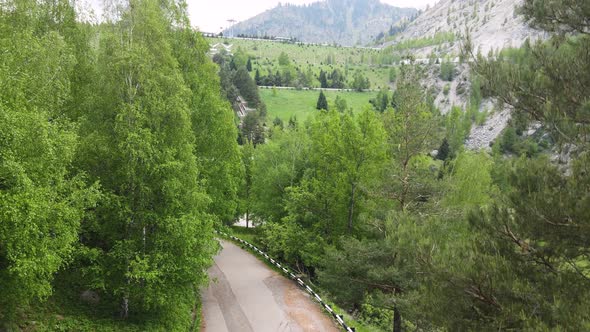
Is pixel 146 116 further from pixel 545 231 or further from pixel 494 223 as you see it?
pixel 545 231

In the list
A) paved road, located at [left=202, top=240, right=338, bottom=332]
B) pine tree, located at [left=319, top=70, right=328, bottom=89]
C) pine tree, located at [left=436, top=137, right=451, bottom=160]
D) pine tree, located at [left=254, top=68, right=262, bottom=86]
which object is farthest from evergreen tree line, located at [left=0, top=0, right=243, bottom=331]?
pine tree, located at [left=319, top=70, right=328, bottom=89]

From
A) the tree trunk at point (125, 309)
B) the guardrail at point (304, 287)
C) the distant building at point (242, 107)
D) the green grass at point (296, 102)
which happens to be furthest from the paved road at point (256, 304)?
the green grass at point (296, 102)

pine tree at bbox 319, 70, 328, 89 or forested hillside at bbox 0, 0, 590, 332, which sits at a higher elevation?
pine tree at bbox 319, 70, 328, 89

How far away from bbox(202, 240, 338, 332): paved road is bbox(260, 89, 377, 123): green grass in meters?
73.1

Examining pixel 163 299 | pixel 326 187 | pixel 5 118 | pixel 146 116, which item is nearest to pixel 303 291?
pixel 326 187

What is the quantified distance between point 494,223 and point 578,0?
4.52 m

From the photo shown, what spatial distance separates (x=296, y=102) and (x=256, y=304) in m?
99.9

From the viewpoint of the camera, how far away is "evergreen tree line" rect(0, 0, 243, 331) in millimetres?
9852

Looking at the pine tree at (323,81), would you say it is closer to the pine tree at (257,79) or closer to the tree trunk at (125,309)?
the pine tree at (257,79)

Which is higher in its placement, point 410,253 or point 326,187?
point 410,253

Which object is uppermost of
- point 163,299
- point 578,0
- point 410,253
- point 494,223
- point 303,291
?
point 578,0

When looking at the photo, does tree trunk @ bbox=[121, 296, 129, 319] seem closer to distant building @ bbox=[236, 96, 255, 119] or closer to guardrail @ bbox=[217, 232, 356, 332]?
guardrail @ bbox=[217, 232, 356, 332]

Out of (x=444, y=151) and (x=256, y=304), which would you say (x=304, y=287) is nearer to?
(x=256, y=304)

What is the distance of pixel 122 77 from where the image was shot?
13.4 meters
